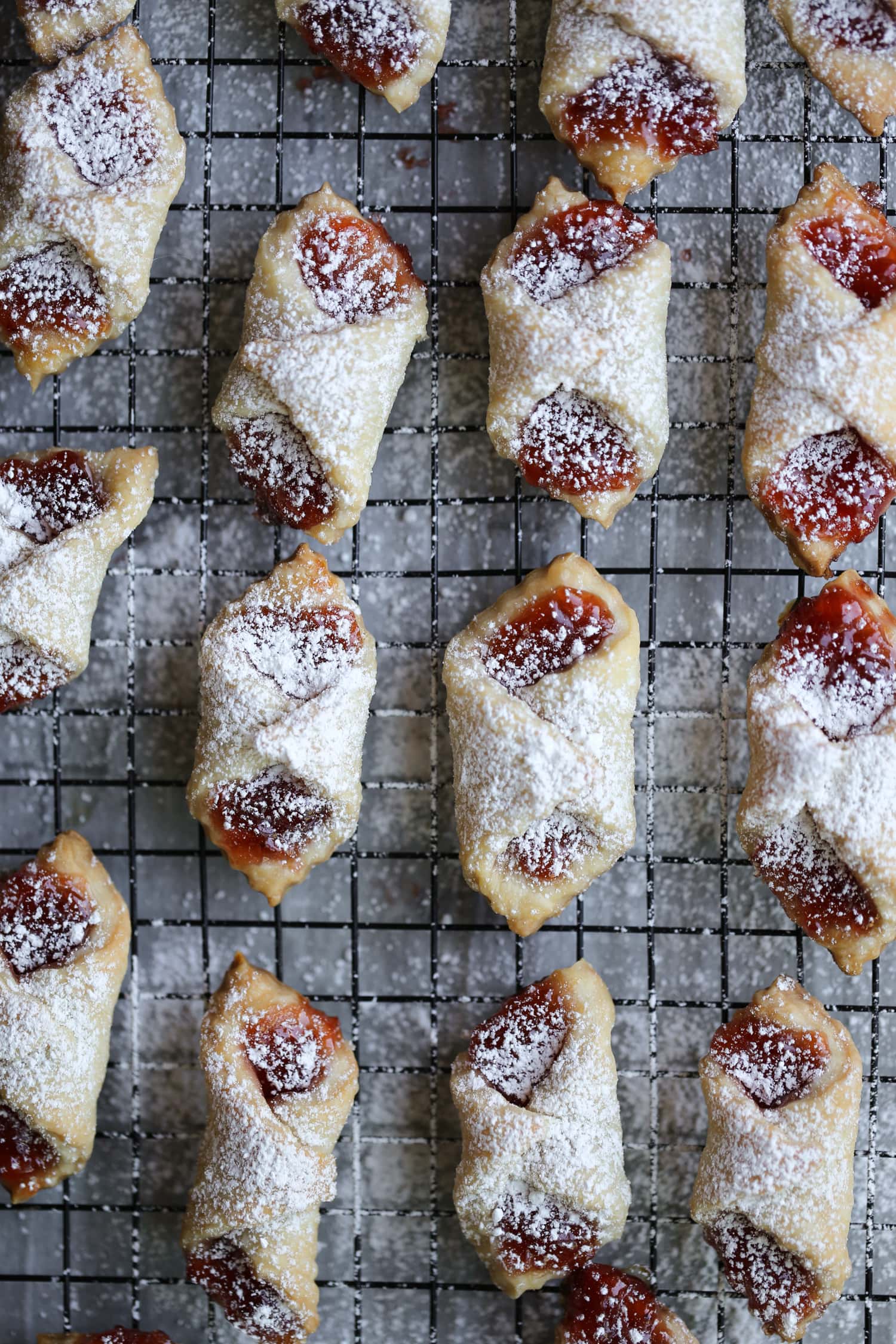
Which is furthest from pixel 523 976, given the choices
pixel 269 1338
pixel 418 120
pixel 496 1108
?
pixel 418 120

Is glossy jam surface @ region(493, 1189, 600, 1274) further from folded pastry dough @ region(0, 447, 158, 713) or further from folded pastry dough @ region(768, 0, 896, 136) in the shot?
folded pastry dough @ region(768, 0, 896, 136)

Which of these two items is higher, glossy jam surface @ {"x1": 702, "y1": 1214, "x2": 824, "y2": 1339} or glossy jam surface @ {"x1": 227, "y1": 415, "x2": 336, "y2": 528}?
glossy jam surface @ {"x1": 227, "y1": 415, "x2": 336, "y2": 528}

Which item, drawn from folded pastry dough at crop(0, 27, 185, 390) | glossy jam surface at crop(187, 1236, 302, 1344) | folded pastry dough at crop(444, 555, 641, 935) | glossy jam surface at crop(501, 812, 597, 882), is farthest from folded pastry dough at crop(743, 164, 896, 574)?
glossy jam surface at crop(187, 1236, 302, 1344)

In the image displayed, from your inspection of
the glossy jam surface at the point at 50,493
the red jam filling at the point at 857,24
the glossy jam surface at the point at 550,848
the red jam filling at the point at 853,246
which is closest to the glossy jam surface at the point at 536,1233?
the glossy jam surface at the point at 550,848

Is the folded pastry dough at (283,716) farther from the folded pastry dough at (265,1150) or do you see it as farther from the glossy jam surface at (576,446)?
the glossy jam surface at (576,446)

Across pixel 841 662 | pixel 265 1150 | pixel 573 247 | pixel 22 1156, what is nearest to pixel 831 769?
pixel 841 662

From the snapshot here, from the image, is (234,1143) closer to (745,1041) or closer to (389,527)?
(745,1041)
